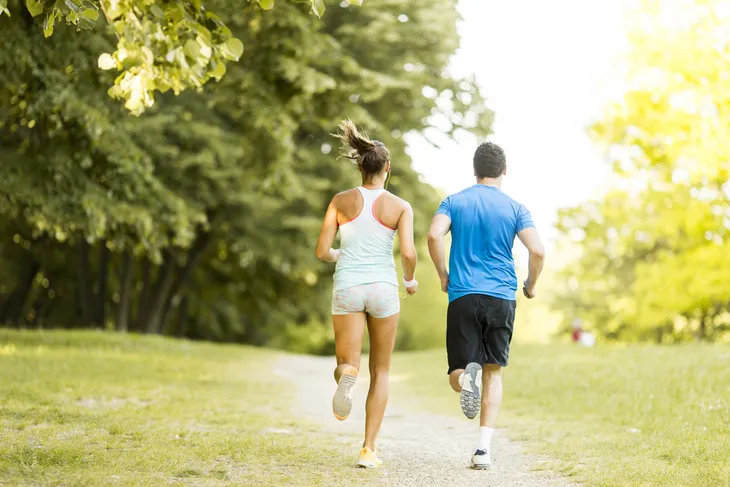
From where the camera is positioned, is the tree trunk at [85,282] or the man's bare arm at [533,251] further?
the tree trunk at [85,282]

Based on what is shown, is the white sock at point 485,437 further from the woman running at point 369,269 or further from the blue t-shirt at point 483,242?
the blue t-shirt at point 483,242

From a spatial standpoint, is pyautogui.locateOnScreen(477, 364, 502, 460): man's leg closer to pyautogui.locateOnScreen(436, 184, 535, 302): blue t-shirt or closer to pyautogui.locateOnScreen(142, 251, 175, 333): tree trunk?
pyautogui.locateOnScreen(436, 184, 535, 302): blue t-shirt

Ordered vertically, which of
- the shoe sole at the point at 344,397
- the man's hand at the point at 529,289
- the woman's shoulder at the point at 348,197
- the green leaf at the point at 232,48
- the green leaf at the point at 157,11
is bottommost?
the shoe sole at the point at 344,397

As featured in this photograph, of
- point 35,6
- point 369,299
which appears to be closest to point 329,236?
point 369,299

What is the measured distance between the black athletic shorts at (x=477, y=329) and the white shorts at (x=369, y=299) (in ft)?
1.47

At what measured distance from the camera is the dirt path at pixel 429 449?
6.23 metres

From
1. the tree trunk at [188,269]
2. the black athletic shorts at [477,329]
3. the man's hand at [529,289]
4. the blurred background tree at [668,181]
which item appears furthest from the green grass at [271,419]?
the tree trunk at [188,269]

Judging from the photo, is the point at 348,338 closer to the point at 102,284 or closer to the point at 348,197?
the point at 348,197

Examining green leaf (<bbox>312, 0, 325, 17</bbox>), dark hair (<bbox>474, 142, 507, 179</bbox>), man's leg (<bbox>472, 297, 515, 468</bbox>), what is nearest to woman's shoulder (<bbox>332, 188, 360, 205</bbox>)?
dark hair (<bbox>474, 142, 507, 179</bbox>)

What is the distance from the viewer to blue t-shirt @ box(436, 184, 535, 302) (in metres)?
6.49

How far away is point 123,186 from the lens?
54.3ft

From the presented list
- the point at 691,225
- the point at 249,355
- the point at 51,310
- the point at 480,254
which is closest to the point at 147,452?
the point at 480,254

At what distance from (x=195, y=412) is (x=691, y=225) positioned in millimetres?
17476

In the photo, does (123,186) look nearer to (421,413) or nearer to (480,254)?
(421,413)
